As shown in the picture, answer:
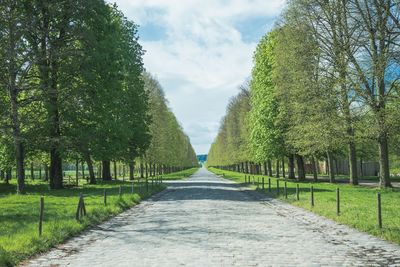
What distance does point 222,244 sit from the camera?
10805 millimetres

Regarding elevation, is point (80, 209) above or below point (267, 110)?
below

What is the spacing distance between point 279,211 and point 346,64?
12646mm

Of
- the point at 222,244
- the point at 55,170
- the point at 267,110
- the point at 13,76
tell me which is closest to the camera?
the point at 222,244

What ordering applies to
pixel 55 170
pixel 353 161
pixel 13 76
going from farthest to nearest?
pixel 353 161, pixel 55 170, pixel 13 76

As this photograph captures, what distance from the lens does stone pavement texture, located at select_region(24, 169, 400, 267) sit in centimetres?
900

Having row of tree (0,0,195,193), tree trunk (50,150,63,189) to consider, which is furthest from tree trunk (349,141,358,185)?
tree trunk (50,150,63,189)

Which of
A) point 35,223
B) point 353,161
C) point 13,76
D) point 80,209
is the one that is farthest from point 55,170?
point 353,161

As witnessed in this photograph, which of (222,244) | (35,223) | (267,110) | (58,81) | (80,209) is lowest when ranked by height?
(222,244)

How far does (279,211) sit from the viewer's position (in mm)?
19000

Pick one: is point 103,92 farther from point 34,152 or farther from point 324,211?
point 324,211

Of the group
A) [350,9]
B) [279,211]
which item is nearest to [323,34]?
[350,9]

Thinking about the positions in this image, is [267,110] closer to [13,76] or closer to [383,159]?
[383,159]

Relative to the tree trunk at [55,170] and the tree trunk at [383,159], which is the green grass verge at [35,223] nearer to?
the tree trunk at [55,170]

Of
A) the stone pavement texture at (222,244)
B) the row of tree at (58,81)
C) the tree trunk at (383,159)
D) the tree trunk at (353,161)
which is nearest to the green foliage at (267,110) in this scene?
the tree trunk at (353,161)
